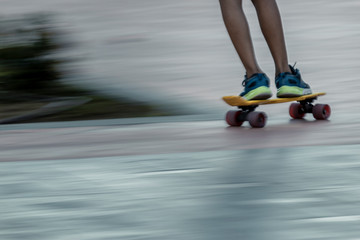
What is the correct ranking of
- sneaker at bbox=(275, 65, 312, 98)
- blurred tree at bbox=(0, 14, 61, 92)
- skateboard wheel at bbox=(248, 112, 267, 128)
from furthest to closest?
blurred tree at bbox=(0, 14, 61, 92), sneaker at bbox=(275, 65, 312, 98), skateboard wheel at bbox=(248, 112, 267, 128)

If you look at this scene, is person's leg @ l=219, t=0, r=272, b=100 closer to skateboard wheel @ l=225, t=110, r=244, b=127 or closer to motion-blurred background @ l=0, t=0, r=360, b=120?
skateboard wheel @ l=225, t=110, r=244, b=127

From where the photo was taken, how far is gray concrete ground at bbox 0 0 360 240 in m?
2.55

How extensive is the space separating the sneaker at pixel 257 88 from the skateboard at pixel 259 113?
3 cm

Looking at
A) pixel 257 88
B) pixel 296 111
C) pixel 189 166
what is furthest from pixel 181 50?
pixel 189 166

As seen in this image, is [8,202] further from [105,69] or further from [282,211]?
[105,69]

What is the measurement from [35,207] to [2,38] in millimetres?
4142

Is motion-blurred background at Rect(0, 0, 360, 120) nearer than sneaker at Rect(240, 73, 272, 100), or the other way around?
sneaker at Rect(240, 73, 272, 100)

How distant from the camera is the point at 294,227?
8.09 ft

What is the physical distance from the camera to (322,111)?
16.0ft

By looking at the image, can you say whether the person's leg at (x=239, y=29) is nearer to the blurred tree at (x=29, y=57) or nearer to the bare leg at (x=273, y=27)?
the bare leg at (x=273, y=27)

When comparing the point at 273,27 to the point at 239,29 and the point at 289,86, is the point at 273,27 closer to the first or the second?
the point at 239,29

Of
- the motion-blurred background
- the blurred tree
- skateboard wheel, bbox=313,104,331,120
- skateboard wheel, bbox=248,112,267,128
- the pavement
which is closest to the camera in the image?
the pavement

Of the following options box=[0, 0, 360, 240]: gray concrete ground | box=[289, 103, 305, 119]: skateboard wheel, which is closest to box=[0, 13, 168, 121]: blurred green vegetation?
box=[0, 0, 360, 240]: gray concrete ground

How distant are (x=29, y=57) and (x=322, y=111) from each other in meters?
2.66
